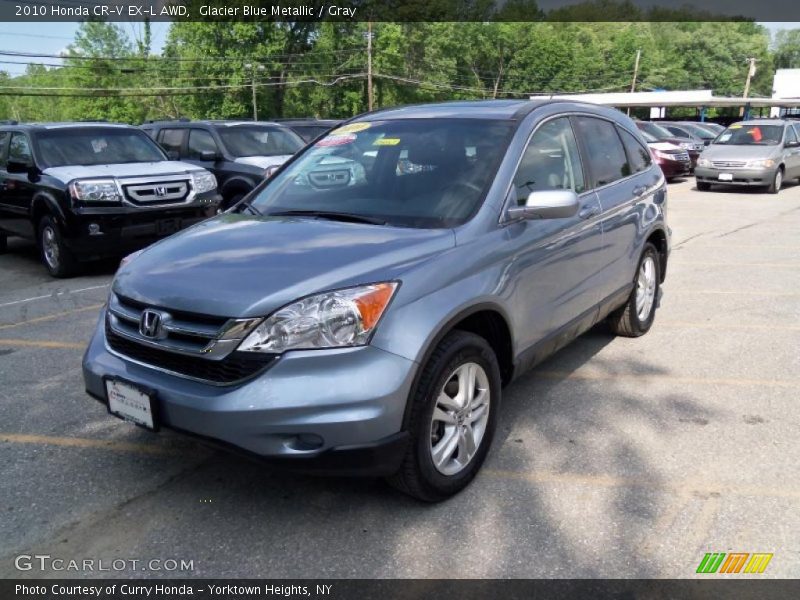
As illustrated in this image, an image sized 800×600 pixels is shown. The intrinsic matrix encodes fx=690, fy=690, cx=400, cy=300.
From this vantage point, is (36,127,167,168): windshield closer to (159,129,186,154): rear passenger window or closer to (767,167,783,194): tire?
(159,129,186,154): rear passenger window

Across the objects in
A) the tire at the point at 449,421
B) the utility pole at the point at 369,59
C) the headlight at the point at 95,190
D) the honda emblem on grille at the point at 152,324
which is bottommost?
the tire at the point at 449,421

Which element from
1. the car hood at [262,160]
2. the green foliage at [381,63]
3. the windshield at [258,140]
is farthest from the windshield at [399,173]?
the green foliage at [381,63]

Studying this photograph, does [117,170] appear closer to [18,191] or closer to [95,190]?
[95,190]

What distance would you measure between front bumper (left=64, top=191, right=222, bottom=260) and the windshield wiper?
4.85 meters

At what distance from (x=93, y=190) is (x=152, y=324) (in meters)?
5.74

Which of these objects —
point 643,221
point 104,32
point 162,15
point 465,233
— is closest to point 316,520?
point 465,233

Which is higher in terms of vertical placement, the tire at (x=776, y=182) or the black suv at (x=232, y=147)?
the black suv at (x=232, y=147)

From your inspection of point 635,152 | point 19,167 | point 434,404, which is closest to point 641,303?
point 635,152

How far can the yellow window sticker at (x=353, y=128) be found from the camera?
4402mm

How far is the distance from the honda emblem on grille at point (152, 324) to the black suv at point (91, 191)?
18.2 ft

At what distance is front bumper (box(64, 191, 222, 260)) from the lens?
26.2ft
